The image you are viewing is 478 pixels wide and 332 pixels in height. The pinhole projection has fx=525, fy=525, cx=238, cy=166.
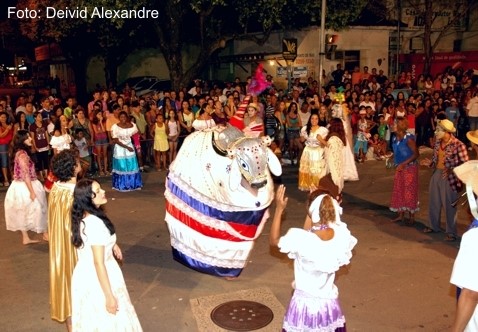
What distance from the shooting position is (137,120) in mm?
12422

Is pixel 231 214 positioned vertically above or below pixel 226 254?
above

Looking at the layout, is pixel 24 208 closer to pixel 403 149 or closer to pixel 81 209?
pixel 81 209

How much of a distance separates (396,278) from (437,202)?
6.37 feet

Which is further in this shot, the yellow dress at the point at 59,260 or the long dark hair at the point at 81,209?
the yellow dress at the point at 59,260

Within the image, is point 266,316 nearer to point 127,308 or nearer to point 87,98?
point 127,308

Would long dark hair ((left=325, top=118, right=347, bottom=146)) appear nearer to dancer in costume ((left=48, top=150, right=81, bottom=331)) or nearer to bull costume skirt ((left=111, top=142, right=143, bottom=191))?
bull costume skirt ((left=111, top=142, right=143, bottom=191))

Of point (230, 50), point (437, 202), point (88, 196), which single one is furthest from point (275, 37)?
point (88, 196)

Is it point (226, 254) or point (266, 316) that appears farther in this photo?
point (226, 254)

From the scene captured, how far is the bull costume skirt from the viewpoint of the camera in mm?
10062

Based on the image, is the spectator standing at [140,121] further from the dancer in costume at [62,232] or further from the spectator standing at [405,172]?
the dancer in costume at [62,232]

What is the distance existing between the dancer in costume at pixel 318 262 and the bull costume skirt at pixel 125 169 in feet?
21.8

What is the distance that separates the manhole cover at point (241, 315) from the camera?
515 cm

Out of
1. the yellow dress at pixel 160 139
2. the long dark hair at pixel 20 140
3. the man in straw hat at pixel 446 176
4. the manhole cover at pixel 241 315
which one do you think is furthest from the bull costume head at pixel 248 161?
the yellow dress at pixel 160 139

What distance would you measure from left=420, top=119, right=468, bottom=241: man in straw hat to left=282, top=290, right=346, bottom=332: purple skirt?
3.73 metres
